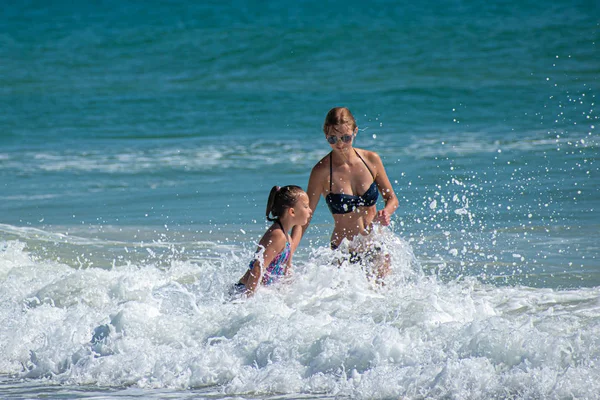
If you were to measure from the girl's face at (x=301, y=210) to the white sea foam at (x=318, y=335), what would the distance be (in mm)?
449

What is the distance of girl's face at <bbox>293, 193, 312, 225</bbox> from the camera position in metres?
6.19

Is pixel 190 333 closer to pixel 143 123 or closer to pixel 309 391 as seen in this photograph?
pixel 309 391

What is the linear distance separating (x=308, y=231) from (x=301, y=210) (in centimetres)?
336

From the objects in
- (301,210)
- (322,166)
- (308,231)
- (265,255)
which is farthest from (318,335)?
(308,231)

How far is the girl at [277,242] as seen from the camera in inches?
239

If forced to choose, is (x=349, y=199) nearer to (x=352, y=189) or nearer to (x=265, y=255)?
(x=352, y=189)

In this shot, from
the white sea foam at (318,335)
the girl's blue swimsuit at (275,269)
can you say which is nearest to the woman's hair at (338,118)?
the girl's blue swimsuit at (275,269)

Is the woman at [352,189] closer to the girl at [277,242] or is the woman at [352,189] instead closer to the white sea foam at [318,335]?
the white sea foam at [318,335]

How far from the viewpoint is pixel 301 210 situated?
6195mm

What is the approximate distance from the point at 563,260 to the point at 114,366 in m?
4.14

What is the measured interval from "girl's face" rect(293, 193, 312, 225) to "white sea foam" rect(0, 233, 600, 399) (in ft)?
1.47

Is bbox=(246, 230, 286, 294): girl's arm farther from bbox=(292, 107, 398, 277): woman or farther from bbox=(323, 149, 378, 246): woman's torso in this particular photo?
bbox=(323, 149, 378, 246): woman's torso

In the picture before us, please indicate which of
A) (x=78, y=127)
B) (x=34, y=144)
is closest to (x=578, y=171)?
(x=34, y=144)

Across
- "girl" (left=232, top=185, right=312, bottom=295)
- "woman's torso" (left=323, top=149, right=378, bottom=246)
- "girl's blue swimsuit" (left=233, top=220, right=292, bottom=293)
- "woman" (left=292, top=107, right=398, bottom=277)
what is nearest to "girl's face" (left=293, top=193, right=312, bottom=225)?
"girl" (left=232, top=185, right=312, bottom=295)
